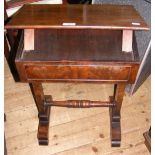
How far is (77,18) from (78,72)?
0.85 feet

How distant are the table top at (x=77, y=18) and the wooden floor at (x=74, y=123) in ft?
2.57

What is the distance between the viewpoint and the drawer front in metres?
1.21

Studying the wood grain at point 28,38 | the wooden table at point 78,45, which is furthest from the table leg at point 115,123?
the wood grain at point 28,38

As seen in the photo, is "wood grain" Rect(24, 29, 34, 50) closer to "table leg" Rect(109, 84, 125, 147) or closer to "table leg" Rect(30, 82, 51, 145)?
"table leg" Rect(30, 82, 51, 145)

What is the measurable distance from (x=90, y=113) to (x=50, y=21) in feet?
2.86

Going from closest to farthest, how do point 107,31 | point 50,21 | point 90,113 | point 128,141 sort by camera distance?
1. point 50,21
2. point 107,31
3. point 128,141
4. point 90,113

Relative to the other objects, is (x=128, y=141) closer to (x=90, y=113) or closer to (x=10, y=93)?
(x=90, y=113)

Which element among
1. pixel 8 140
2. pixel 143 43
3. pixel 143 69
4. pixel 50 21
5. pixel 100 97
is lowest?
pixel 8 140

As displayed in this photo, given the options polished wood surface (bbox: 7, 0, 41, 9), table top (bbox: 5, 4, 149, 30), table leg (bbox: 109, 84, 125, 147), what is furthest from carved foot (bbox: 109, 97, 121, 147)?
polished wood surface (bbox: 7, 0, 41, 9)

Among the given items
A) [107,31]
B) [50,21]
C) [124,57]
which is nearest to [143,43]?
[107,31]

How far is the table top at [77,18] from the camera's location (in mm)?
1146

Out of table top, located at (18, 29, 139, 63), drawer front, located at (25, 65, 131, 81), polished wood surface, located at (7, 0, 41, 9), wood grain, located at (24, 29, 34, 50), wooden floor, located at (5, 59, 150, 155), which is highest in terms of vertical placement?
polished wood surface, located at (7, 0, 41, 9)

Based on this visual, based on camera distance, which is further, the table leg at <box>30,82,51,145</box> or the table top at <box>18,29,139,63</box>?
the table leg at <box>30,82,51,145</box>

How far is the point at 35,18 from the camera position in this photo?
124 cm
